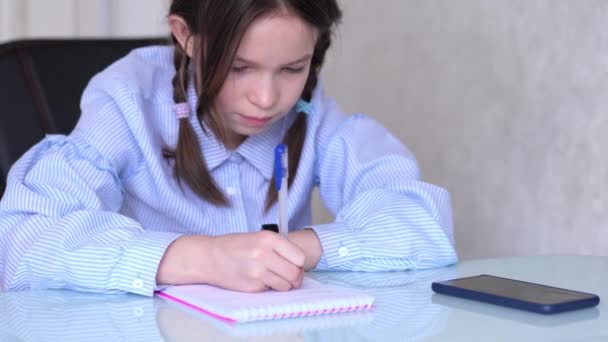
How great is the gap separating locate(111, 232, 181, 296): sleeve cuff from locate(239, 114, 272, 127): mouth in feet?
0.91

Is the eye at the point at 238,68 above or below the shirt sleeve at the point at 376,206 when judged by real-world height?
above

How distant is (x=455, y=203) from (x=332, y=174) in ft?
1.85

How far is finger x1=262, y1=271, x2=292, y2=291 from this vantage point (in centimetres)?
95

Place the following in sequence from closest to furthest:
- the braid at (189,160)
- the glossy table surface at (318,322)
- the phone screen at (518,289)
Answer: the glossy table surface at (318,322) → the phone screen at (518,289) → the braid at (189,160)

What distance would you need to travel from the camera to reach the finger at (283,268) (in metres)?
0.95

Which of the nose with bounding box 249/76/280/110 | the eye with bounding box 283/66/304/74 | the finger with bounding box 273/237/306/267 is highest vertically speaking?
the eye with bounding box 283/66/304/74

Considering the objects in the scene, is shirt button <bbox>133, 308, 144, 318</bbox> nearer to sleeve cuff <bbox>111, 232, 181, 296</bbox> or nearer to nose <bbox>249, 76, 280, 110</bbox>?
sleeve cuff <bbox>111, 232, 181, 296</bbox>

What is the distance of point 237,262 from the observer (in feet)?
3.22

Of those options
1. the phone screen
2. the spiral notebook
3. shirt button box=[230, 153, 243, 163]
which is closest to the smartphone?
the phone screen

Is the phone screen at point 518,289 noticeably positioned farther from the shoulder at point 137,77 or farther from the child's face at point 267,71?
the shoulder at point 137,77

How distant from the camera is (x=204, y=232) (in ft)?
4.55

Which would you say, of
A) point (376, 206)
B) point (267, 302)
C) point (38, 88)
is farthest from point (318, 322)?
point (38, 88)

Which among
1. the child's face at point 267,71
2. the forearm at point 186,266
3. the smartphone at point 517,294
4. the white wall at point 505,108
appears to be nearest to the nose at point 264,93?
the child's face at point 267,71

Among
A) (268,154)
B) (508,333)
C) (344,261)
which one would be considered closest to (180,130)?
(268,154)
